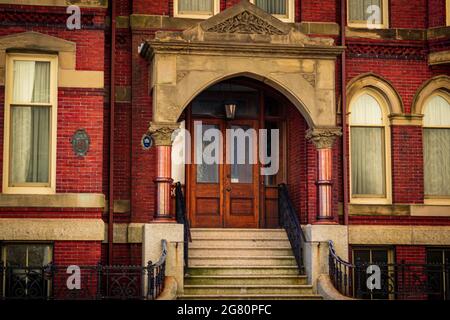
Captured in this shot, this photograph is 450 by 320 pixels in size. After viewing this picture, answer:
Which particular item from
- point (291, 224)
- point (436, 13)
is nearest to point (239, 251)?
point (291, 224)

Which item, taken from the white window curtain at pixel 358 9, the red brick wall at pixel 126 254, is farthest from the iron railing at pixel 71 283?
the white window curtain at pixel 358 9

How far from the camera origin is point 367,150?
17.9 metres

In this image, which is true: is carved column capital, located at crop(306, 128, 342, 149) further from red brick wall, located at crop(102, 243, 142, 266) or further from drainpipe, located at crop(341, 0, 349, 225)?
red brick wall, located at crop(102, 243, 142, 266)

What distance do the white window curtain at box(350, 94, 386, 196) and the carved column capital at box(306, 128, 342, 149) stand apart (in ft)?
5.04

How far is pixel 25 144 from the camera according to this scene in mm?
15852

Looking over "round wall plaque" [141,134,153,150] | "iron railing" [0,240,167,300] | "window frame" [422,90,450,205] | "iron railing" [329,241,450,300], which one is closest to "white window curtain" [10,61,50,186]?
"iron railing" [0,240,167,300]

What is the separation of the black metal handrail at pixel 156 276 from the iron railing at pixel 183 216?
96 centimetres

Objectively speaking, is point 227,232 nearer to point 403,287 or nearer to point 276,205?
point 276,205

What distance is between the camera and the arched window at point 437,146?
17953 mm

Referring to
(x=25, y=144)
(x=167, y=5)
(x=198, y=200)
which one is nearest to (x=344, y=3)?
(x=167, y=5)

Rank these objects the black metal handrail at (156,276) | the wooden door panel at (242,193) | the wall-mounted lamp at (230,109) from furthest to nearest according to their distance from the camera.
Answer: the wooden door panel at (242,193) < the wall-mounted lamp at (230,109) < the black metal handrail at (156,276)

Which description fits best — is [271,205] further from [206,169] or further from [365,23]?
[365,23]

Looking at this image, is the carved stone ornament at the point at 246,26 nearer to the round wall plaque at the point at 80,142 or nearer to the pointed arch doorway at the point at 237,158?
the pointed arch doorway at the point at 237,158

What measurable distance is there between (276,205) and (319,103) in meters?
2.83
